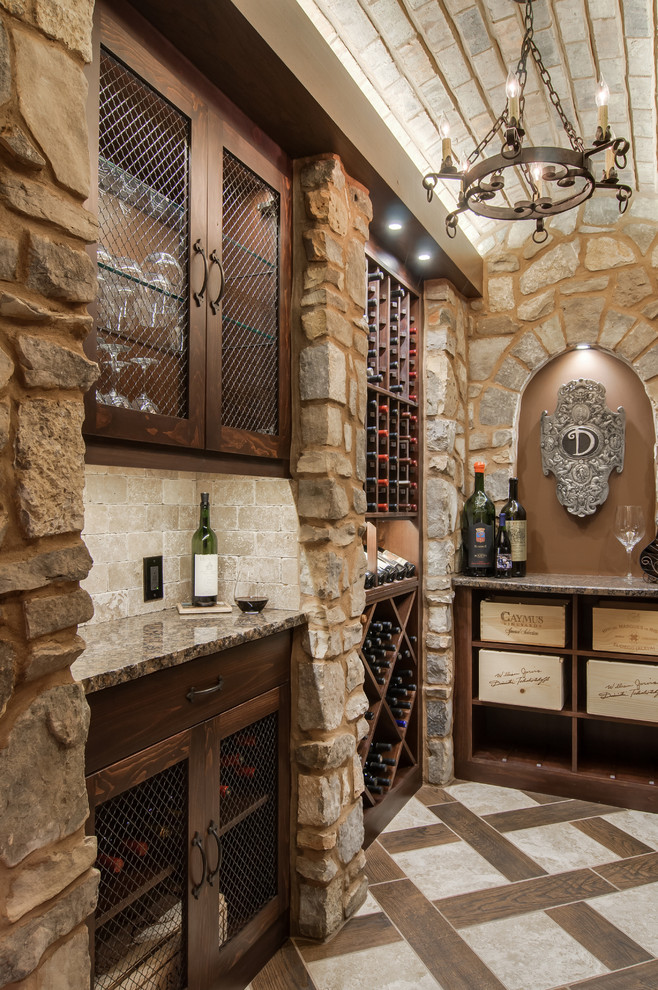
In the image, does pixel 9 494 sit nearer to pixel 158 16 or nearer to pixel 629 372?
pixel 158 16

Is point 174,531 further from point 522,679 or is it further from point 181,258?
point 522,679

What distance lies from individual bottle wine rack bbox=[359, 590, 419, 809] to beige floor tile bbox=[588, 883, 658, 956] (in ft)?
2.83

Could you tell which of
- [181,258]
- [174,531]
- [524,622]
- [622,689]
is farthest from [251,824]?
[622,689]

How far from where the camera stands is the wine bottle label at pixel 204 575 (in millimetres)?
2090

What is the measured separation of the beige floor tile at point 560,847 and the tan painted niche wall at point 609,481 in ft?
3.99

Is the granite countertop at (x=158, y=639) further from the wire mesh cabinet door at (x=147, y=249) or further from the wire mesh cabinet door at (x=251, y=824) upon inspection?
the wire mesh cabinet door at (x=147, y=249)

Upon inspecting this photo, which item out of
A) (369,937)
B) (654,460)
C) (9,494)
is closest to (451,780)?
(369,937)

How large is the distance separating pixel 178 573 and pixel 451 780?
1.86 m

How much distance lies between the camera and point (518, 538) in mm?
3271

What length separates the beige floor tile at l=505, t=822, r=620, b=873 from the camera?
248 centimetres

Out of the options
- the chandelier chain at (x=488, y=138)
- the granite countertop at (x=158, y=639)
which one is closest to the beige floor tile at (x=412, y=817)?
the granite countertop at (x=158, y=639)

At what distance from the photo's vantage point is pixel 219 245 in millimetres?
1726

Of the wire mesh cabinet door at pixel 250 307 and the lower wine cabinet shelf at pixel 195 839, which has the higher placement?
the wire mesh cabinet door at pixel 250 307

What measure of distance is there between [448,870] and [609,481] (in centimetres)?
193
